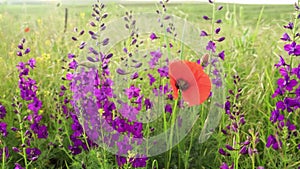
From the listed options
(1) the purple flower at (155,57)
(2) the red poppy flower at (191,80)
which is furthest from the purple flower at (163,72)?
(2) the red poppy flower at (191,80)

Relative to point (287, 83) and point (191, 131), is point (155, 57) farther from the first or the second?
point (287, 83)

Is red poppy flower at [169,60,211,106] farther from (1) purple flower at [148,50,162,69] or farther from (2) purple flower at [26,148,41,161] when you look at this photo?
(2) purple flower at [26,148,41,161]

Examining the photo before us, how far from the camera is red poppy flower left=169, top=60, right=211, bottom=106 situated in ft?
7.29

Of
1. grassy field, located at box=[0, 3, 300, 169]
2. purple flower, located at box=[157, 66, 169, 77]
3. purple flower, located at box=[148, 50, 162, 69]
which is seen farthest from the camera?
purple flower, located at box=[148, 50, 162, 69]

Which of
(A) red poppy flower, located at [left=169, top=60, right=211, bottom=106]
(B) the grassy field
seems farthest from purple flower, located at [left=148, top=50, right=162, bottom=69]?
(A) red poppy flower, located at [left=169, top=60, right=211, bottom=106]

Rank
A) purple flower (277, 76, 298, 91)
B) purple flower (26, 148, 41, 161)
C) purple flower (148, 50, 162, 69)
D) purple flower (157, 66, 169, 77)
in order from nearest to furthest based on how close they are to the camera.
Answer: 1. purple flower (277, 76, 298, 91)
2. purple flower (26, 148, 41, 161)
3. purple flower (157, 66, 169, 77)
4. purple flower (148, 50, 162, 69)

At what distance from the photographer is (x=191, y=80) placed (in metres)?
2.23

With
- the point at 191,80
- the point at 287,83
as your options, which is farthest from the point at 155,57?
A: the point at 287,83

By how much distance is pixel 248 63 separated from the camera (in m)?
3.79

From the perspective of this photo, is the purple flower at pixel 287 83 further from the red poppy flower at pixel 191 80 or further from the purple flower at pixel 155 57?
the purple flower at pixel 155 57

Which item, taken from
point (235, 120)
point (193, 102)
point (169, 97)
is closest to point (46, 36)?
point (169, 97)

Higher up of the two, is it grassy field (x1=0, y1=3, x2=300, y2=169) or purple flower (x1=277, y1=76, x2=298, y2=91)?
purple flower (x1=277, y1=76, x2=298, y2=91)

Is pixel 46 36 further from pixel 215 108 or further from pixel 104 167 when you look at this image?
pixel 104 167

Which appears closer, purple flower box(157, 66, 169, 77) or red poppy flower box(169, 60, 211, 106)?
red poppy flower box(169, 60, 211, 106)
